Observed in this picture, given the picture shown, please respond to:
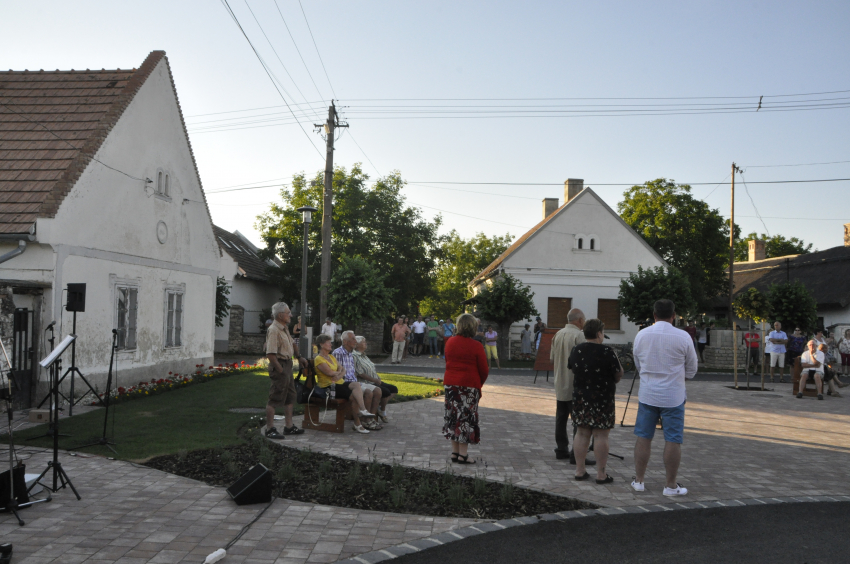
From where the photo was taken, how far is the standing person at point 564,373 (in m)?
8.34

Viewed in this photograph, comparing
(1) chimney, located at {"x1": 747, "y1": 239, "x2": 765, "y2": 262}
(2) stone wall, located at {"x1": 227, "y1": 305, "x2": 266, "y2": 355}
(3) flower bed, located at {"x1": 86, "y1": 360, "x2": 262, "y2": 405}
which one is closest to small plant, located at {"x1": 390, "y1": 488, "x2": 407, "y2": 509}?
(3) flower bed, located at {"x1": 86, "y1": 360, "x2": 262, "y2": 405}

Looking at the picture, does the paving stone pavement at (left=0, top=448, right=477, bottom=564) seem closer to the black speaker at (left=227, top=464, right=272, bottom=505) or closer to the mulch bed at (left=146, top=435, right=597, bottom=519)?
the black speaker at (left=227, top=464, right=272, bottom=505)

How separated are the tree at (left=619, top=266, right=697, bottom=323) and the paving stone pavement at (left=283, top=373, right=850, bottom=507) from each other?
13932 millimetres

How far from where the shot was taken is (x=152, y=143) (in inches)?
632

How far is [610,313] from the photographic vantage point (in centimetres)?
3412

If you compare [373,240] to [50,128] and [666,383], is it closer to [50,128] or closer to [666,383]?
[50,128]

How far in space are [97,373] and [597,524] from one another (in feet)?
36.9

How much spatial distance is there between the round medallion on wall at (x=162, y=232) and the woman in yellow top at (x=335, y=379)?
820 cm

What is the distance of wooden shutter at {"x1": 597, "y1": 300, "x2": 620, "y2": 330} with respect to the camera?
3400 centimetres

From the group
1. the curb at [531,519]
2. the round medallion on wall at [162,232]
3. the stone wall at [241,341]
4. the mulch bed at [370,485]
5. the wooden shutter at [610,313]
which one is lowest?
the curb at [531,519]

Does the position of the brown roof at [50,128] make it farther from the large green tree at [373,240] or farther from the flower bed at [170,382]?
the large green tree at [373,240]

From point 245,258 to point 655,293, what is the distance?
2266cm

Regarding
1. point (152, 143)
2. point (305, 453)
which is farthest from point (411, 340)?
point (305, 453)

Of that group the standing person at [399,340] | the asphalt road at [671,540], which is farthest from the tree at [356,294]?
the asphalt road at [671,540]
